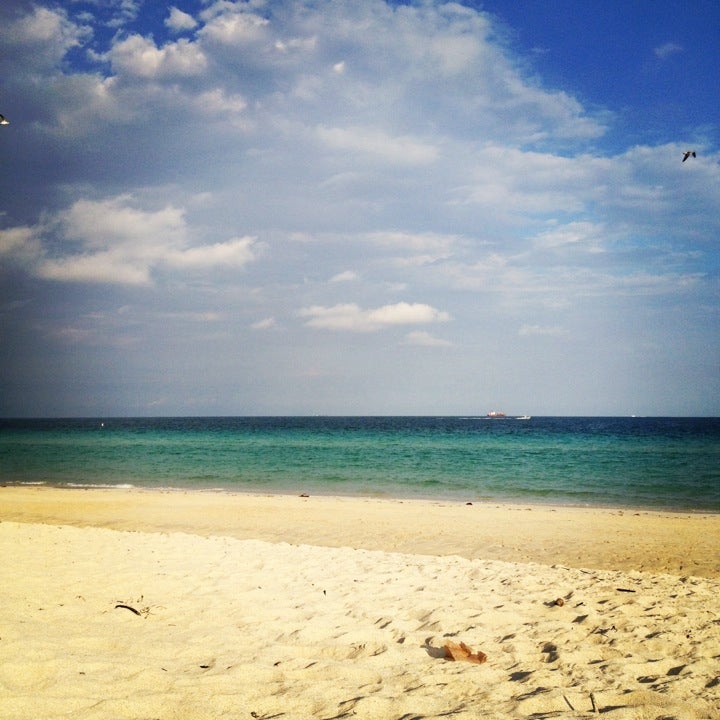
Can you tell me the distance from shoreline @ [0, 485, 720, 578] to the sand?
232 millimetres

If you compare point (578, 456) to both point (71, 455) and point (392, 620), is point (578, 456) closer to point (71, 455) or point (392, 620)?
point (392, 620)

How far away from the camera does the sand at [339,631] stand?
12.1 feet

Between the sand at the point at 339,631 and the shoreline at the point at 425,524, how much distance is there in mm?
232

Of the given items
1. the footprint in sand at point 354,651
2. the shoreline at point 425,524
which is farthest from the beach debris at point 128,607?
the shoreline at point 425,524

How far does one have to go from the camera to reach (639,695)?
3.76 metres

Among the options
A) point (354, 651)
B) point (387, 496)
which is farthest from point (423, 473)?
point (354, 651)

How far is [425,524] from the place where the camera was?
13438 millimetres

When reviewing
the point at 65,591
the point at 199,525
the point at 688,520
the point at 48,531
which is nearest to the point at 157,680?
the point at 65,591

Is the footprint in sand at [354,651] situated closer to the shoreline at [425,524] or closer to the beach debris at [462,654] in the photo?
the beach debris at [462,654]

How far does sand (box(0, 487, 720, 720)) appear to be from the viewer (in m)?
3.69

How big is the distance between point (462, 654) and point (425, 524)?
360 inches

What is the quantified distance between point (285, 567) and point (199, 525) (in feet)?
21.4

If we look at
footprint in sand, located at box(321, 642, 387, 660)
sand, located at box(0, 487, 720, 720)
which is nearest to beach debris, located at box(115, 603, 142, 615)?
sand, located at box(0, 487, 720, 720)

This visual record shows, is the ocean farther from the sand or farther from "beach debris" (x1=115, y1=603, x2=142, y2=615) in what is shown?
"beach debris" (x1=115, y1=603, x2=142, y2=615)
